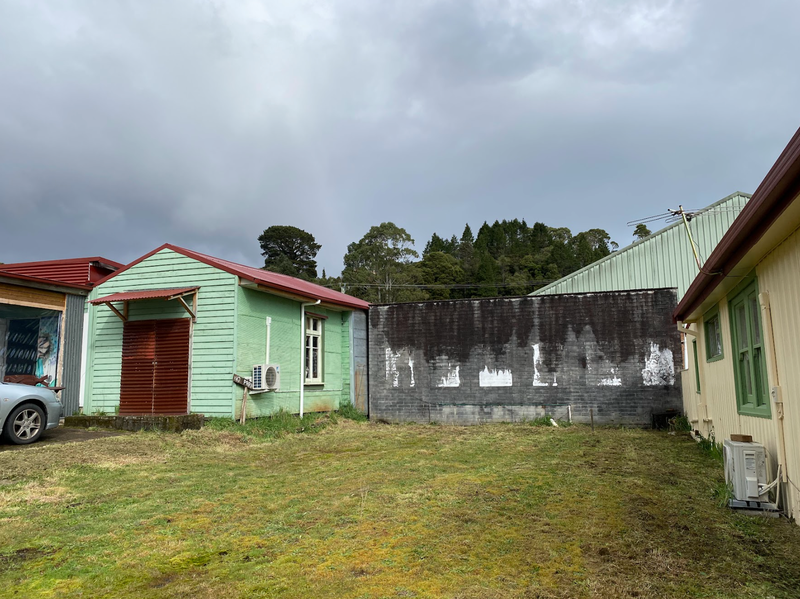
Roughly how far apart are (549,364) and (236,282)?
7644 millimetres

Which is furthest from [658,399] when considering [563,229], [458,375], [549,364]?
[563,229]

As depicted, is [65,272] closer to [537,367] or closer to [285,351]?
[285,351]

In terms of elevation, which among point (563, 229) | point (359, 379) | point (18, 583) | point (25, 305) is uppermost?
point (563, 229)

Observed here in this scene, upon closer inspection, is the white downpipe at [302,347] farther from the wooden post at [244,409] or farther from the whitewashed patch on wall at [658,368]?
the whitewashed patch on wall at [658,368]

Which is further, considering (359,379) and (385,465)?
(359,379)

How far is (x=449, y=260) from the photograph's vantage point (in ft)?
192

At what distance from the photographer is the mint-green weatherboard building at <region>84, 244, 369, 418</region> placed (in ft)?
38.8

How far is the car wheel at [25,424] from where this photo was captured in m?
8.88

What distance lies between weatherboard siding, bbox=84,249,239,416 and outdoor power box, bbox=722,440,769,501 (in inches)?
352

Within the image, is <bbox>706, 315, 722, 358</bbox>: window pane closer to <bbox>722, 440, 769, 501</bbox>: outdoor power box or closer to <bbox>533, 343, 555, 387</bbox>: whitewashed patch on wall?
<bbox>722, 440, 769, 501</bbox>: outdoor power box

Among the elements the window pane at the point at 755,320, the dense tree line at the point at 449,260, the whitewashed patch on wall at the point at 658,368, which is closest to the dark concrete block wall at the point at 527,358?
the whitewashed patch on wall at the point at 658,368

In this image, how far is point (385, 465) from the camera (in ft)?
26.4

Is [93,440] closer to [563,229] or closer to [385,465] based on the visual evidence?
[385,465]

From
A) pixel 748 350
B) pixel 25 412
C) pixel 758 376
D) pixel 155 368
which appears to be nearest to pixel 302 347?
pixel 155 368
